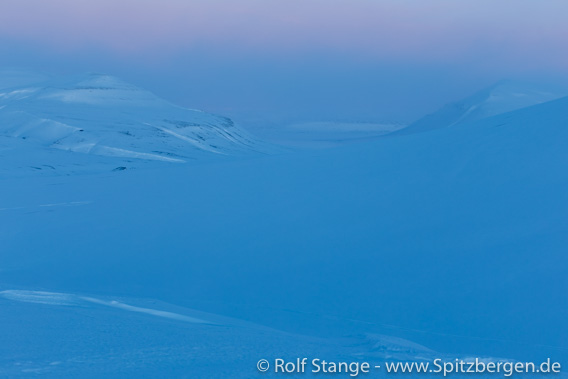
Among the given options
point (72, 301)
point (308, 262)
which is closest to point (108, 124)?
point (308, 262)

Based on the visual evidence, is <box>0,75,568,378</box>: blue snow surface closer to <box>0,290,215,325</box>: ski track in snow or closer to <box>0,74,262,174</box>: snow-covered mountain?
<box>0,290,215,325</box>: ski track in snow

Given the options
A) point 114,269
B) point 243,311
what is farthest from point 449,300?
point 114,269

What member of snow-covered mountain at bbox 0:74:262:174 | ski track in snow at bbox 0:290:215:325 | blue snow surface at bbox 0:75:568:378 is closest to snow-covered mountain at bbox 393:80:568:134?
snow-covered mountain at bbox 0:74:262:174

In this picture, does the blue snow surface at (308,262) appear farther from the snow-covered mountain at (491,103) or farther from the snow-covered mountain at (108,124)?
the snow-covered mountain at (491,103)

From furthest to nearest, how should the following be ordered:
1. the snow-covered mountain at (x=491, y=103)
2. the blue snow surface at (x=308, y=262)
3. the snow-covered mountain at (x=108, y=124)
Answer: the snow-covered mountain at (x=491, y=103)
the snow-covered mountain at (x=108, y=124)
the blue snow surface at (x=308, y=262)

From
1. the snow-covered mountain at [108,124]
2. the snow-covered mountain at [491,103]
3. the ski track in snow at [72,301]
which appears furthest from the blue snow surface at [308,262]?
the snow-covered mountain at [491,103]

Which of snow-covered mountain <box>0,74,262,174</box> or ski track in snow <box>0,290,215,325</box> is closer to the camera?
ski track in snow <box>0,290,215,325</box>

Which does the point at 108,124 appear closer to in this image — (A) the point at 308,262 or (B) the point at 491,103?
(B) the point at 491,103
